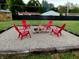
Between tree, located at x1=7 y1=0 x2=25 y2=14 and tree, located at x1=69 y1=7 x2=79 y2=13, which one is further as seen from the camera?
tree, located at x1=69 y1=7 x2=79 y2=13

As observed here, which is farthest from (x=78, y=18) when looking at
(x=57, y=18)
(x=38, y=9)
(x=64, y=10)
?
(x=64, y=10)

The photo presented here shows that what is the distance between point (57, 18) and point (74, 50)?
133ft

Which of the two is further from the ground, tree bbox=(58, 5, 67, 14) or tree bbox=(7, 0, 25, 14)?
tree bbox=(7, 0, 25, 14)

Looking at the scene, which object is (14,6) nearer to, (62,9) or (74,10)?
(62,9)

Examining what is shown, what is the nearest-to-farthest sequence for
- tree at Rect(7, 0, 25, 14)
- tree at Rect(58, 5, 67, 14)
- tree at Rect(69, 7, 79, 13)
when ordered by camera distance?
tree at Rect(7, 0, 25, 14) < tree at Rect(69, 7, 79, 13) < tree at Rect(58, 5, 67, 14)

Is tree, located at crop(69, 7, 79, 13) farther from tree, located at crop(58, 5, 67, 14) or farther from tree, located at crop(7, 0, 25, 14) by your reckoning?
tree, located at crop(7, 0, 25, 14)

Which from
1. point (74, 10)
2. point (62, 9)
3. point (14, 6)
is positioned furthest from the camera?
point (62, 9)

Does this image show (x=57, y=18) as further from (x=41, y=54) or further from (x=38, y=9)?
(x=41, y=54)

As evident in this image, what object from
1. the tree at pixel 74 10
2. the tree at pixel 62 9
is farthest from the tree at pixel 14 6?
the tree at pixel 74 10

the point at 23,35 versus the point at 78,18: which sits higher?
the point at 23,35

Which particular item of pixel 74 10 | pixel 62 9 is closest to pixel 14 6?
pixel 62 9

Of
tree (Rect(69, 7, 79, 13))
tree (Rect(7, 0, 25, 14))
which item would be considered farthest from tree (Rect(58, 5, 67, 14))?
tree (Rect(7, 0, 25, 14))

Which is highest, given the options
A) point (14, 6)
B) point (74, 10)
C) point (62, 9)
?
point (14, 6)

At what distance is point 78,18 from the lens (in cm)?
5062
